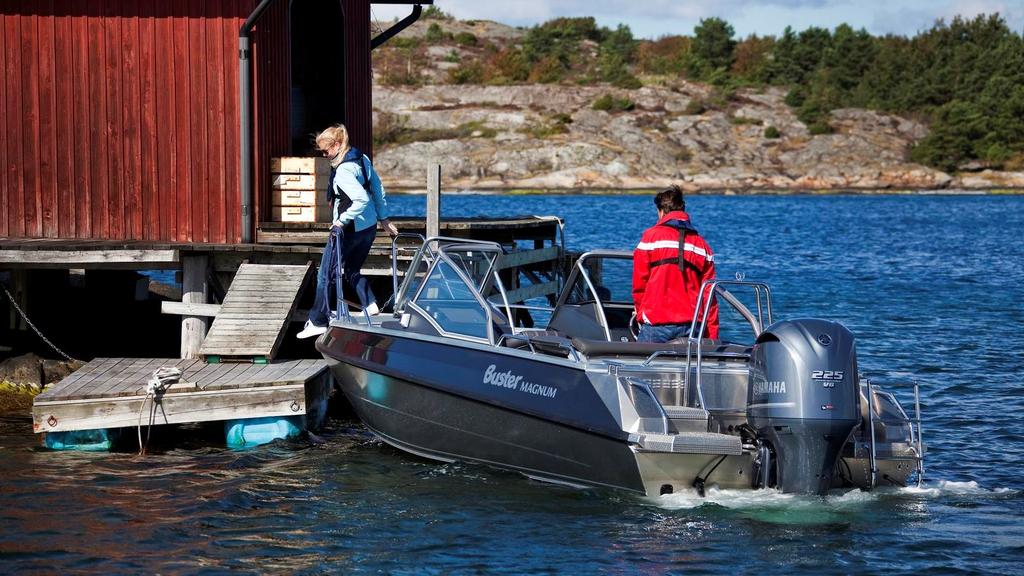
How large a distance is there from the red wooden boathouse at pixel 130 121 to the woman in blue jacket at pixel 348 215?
2.29 metres

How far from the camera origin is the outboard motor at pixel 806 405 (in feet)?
26.5

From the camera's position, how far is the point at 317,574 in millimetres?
7770

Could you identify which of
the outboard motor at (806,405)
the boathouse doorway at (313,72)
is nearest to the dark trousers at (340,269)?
the outboard motor at (806,405)

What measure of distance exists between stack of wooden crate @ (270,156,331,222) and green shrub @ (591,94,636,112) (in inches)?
2904

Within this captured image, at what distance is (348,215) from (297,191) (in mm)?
2810

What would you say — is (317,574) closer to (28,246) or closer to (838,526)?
(838,526)

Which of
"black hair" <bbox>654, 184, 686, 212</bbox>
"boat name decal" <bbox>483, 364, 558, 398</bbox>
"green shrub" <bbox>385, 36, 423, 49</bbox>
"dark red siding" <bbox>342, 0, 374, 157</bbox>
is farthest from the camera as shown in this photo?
"green shrub" <bbox>385, 36, 423, 49</bbox>

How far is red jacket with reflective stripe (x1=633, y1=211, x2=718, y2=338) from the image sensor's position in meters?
9.29

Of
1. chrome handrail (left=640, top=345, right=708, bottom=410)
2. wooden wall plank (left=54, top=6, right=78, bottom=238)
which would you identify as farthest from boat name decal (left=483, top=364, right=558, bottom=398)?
wooden wall plank (left=54, top=6, right=78, bottom=238)

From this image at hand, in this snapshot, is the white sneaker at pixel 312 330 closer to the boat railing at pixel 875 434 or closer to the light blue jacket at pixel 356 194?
the light blue jacket at pixel 356 194

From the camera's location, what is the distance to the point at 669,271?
9.29 meters

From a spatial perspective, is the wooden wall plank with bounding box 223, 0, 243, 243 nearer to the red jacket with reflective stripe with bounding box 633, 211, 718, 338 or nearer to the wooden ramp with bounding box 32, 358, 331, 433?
the wooden ramp with bounding box 32, 358, 331, 433

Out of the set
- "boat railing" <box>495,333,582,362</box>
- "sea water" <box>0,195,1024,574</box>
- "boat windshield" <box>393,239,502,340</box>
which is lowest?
"sea water" <box>0,195,1024,574</box>

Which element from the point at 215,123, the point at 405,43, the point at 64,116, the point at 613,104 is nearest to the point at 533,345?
the point at 215,123
